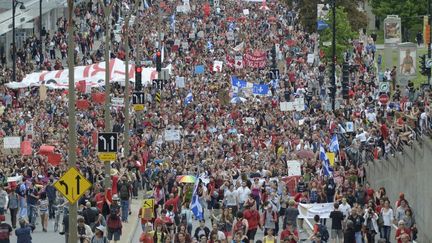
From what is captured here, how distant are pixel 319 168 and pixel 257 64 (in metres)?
30.4

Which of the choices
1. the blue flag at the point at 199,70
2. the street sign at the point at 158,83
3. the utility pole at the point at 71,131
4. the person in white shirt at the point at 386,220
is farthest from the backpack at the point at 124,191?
the blue flag at the point at 199,70

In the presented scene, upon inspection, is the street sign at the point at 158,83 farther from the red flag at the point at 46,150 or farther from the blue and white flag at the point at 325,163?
the blue and white flag at the point at 325,163

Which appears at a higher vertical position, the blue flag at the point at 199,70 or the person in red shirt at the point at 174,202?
the blue flag at the point at 199,70

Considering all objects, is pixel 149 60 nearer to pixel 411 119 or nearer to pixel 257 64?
pixel 257 64

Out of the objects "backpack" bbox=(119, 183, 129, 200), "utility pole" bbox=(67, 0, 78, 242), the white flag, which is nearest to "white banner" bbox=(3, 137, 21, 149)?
"backpack" bbox=(119, 183, 129, 200)

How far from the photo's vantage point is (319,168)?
46750mm

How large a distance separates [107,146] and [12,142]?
30.8ft

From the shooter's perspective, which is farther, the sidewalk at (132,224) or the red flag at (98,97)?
the red flag at (98,97)

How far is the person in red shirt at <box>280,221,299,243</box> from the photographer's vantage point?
33147 millimetres

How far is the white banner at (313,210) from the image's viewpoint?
40.6 metres

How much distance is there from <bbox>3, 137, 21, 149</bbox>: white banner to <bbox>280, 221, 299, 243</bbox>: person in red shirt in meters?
17.1

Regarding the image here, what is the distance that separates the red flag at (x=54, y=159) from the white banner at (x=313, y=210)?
435 inches

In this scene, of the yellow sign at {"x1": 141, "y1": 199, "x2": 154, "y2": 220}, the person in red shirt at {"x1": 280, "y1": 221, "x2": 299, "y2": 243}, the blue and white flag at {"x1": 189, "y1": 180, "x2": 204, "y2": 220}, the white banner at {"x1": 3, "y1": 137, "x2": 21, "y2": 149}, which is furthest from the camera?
the white banner at {"x1": 3, "y1": 137, "x2": 21, "y2": 149}

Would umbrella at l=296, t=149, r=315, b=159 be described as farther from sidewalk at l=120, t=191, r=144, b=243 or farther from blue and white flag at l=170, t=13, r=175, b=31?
blue and white flag at l=170, t=13, r=175, b=31
